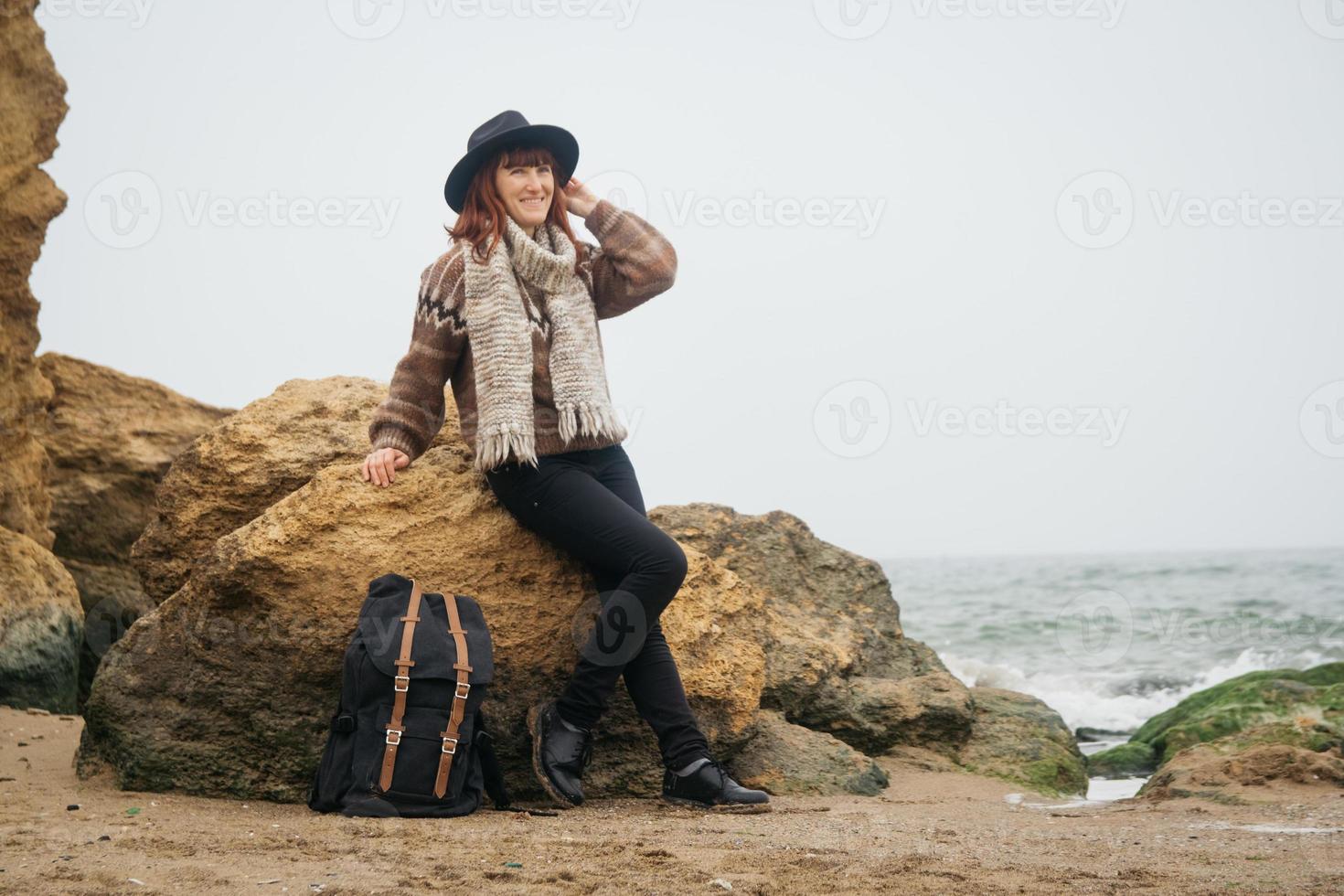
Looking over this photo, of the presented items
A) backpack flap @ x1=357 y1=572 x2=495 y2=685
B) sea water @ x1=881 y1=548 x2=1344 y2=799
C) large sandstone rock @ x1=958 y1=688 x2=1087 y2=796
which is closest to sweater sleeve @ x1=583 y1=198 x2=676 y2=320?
backpack flap @ x1=357 y1=572 x2=495 y2=685

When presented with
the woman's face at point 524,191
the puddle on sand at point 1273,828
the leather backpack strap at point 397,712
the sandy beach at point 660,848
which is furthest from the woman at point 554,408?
the puddle on sand at point 1273,828

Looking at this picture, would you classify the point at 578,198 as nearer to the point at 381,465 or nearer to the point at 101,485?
Answer: the point at 381,465

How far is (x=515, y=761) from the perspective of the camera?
194 inches

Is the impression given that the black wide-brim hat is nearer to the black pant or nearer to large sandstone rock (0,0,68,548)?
the black pant

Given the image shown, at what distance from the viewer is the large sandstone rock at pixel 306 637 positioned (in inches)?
187

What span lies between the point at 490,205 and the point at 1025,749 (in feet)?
13.2

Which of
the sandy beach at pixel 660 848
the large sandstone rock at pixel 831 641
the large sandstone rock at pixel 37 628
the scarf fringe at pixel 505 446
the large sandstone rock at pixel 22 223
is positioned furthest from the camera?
the large sandstone rock at pixel 22 223

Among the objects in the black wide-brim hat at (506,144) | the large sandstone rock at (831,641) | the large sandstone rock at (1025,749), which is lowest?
the large sandstone rock at (1025,749)

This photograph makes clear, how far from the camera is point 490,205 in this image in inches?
191

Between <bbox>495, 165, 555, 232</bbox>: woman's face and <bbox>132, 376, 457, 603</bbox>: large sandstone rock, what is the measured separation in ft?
3.75

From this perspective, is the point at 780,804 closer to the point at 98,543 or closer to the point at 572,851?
the point at 572,851

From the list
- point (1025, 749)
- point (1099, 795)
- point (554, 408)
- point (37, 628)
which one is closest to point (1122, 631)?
point (1099, 795)

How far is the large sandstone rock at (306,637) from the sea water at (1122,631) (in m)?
3.43

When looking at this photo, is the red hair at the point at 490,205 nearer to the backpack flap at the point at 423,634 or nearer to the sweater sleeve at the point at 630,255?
the sweater sleeve at the point at 630,255
